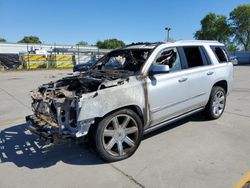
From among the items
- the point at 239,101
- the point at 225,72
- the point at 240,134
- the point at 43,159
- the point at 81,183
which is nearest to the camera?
the point at 81,183

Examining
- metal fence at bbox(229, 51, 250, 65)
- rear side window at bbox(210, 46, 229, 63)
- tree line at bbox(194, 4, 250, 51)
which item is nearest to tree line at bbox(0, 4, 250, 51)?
tree line at bbox(194, 4, 250, 51)

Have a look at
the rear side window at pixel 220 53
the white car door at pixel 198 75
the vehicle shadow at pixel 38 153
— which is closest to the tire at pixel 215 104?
the white car door at pixel 198 75

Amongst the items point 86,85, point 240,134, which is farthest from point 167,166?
point 240,134

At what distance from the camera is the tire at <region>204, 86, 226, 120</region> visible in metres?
6.04

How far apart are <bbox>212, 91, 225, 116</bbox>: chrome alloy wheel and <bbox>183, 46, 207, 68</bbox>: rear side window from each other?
3.06 ft

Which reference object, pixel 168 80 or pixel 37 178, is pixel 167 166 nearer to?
pixel 168 80

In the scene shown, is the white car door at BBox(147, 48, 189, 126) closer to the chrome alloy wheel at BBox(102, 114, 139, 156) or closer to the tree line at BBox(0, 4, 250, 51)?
the chrome alloy wheel at BBox(102, 114, 139, 156)

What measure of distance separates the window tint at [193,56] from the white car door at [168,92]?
0.31 metres

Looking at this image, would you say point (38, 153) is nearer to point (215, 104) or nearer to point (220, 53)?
point (215, 104)

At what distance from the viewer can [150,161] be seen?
13.8 ft

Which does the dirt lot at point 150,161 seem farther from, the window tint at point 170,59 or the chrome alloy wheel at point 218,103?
the window tint at point 170,59

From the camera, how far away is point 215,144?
482cm

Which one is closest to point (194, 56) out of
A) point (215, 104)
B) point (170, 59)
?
point (170, 59)

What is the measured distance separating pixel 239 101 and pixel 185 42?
4.16 m
